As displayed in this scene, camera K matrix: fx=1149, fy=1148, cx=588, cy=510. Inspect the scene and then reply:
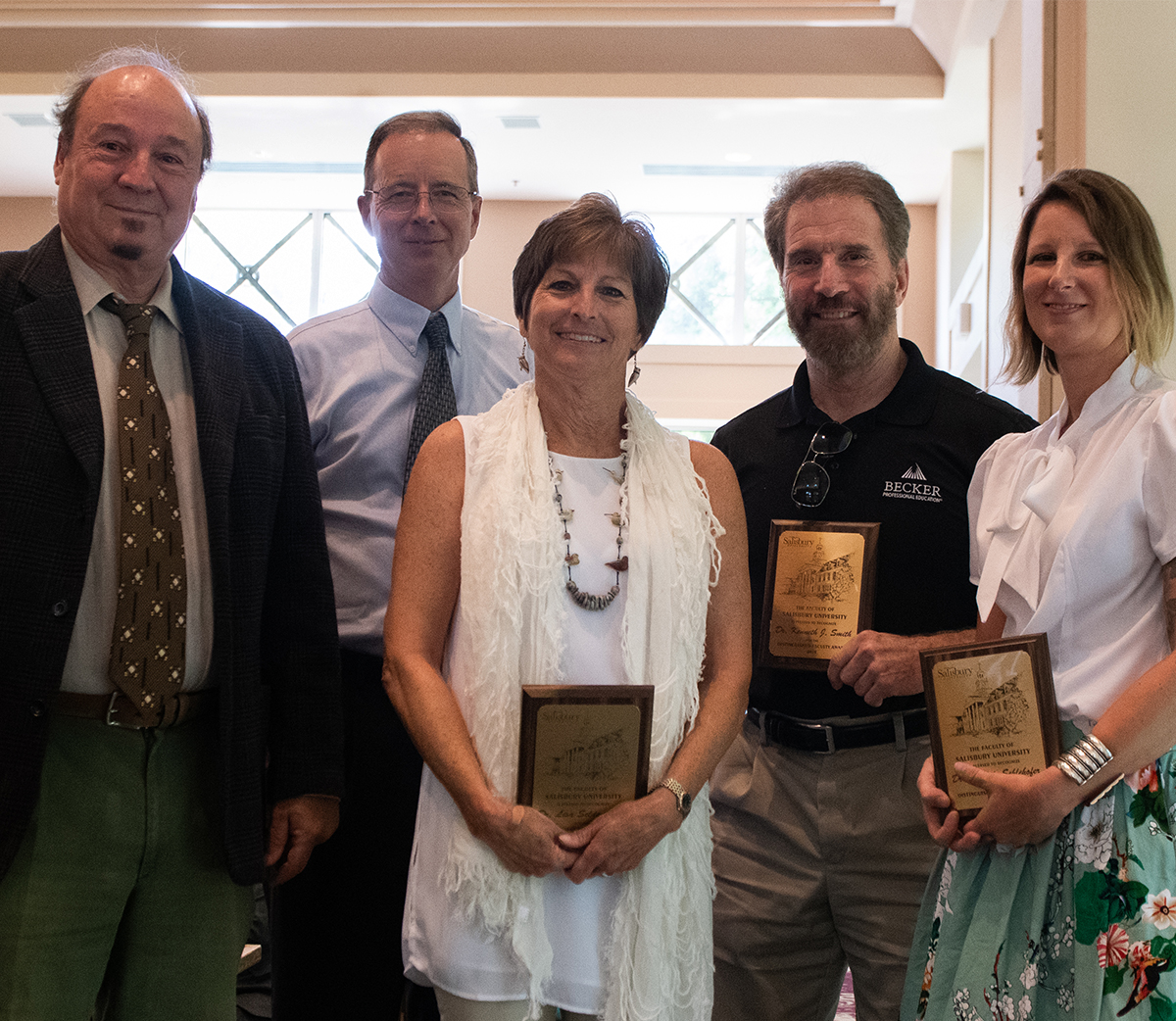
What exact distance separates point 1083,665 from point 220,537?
1.29 m

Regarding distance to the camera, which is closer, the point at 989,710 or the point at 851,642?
the point at 989,710

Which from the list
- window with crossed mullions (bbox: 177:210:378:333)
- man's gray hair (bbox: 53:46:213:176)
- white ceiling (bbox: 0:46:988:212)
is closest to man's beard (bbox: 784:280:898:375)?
man's gray hair (bbox: 53:46:213:176)

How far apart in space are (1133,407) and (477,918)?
121cm

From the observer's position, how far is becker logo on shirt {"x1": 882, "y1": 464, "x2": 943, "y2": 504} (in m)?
2.13

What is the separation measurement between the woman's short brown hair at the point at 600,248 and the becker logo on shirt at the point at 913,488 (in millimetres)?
581

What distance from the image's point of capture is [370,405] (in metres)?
2.37

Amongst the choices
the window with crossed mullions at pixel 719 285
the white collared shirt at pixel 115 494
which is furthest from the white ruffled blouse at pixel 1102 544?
the window with crossed mullions at pixel 719 285

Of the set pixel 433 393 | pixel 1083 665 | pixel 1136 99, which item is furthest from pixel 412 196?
pixel 1136 99

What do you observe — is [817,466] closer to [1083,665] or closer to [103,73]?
[1083,665]

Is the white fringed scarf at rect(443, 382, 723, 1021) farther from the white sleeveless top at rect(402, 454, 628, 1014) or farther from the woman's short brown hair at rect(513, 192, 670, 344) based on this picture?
the woman's short brown hair at rect(513, 192, 670, 344)

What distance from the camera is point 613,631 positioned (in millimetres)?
1754

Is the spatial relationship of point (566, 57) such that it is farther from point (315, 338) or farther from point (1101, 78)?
point (315, 338)

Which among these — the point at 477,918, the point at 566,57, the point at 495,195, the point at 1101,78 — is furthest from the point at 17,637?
the point at 495,195

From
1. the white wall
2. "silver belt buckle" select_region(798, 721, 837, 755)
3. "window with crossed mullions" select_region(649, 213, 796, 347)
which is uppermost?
"window with crossed mullions" select_region(649, 213, 796, 347)
